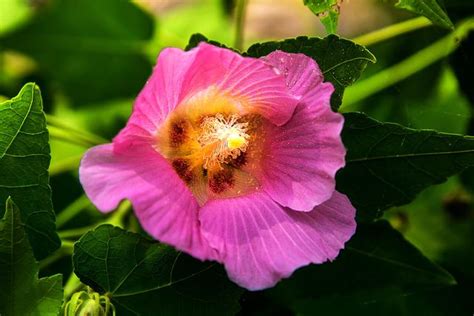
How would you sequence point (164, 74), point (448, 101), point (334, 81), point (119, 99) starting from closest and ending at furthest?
point (164, 74) → point (334, 81) → point (448, 101) → point (119, 99)

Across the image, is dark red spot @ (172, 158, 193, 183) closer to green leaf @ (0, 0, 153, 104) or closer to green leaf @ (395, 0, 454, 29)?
green leaf @ (395, 0, 454, 29)

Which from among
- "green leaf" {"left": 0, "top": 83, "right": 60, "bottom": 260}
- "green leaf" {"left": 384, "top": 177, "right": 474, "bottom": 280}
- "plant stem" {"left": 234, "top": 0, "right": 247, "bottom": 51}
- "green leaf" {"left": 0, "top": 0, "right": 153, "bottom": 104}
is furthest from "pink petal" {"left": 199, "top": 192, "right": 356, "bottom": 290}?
"green leaf" {"left": 0, "top": 0, "right": 153, "bottom": 104}

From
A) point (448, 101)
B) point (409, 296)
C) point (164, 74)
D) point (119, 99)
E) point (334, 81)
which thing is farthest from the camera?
point (119, 99)

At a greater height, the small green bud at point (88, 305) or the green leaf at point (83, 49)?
the small green bud at point (88, 305)

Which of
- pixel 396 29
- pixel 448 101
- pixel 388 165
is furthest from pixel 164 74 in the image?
pixel 448 101

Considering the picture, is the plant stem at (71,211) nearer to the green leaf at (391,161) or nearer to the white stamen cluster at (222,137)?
the white stamen cluster at (222,137)

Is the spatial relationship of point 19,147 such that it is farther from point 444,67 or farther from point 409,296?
point 444,67

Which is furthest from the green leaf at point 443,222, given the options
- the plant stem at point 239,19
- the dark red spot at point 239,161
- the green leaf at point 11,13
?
the green leaf at point 11,13
